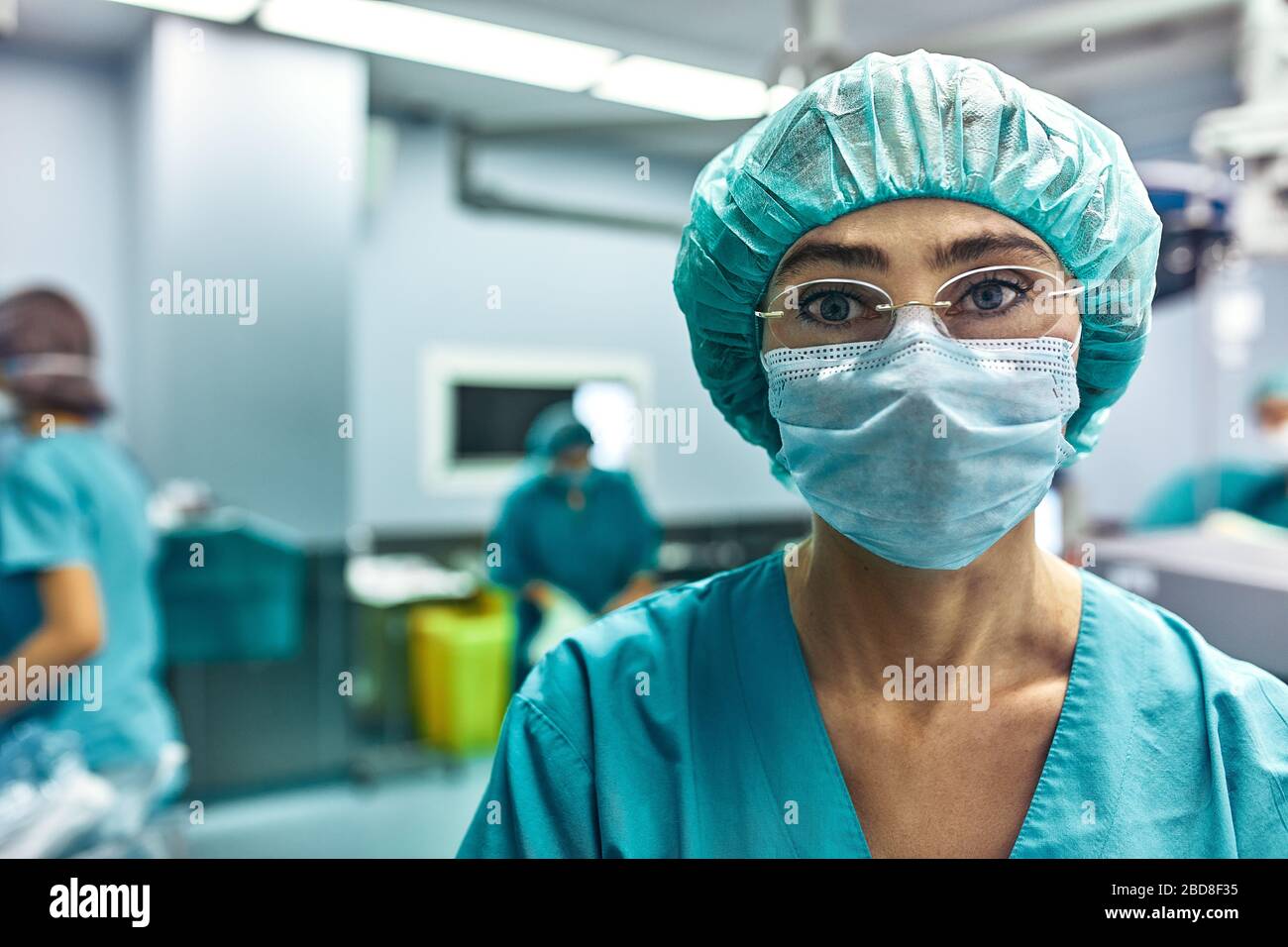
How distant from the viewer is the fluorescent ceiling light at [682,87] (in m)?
1.04

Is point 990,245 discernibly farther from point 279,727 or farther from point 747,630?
point 279,727

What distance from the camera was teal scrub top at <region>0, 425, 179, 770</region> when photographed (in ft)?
4.74

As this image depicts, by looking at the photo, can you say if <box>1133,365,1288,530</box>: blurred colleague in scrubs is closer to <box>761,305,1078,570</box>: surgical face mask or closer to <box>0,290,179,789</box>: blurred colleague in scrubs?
<box>761,305,1078,570</box>: surgical face mask

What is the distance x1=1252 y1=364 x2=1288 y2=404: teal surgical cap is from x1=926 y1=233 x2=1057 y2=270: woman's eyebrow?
105 inches

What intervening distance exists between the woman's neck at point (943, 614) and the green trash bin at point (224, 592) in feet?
6.23

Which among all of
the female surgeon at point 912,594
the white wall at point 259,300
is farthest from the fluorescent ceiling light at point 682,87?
the white wall at point 259,300

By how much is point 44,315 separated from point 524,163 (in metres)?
2.43

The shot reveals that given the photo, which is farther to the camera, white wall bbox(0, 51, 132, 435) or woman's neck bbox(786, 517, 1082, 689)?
white wall bbox(0, 51, 132, 435)

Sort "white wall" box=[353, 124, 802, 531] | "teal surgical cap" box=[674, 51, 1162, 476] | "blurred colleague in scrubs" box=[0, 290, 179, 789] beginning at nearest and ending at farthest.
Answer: "teal surgical cap" box=[674, 51, 1162, 476] < "blurred colleague in scrubs" box=[0, 290, 179, 789] < "white wall" box=[353, 124, 802, 531]

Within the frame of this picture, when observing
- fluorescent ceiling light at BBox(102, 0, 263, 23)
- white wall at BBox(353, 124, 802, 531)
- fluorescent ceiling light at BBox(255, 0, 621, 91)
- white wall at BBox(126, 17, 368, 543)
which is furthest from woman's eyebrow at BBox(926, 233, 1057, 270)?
white wall at BBox(353, 124, 802, 531)

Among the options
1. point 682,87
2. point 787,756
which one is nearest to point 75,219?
point 682,87

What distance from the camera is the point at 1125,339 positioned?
0.77m

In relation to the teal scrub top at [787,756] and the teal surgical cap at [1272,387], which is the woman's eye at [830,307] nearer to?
the teal scrub top at [787,756]
